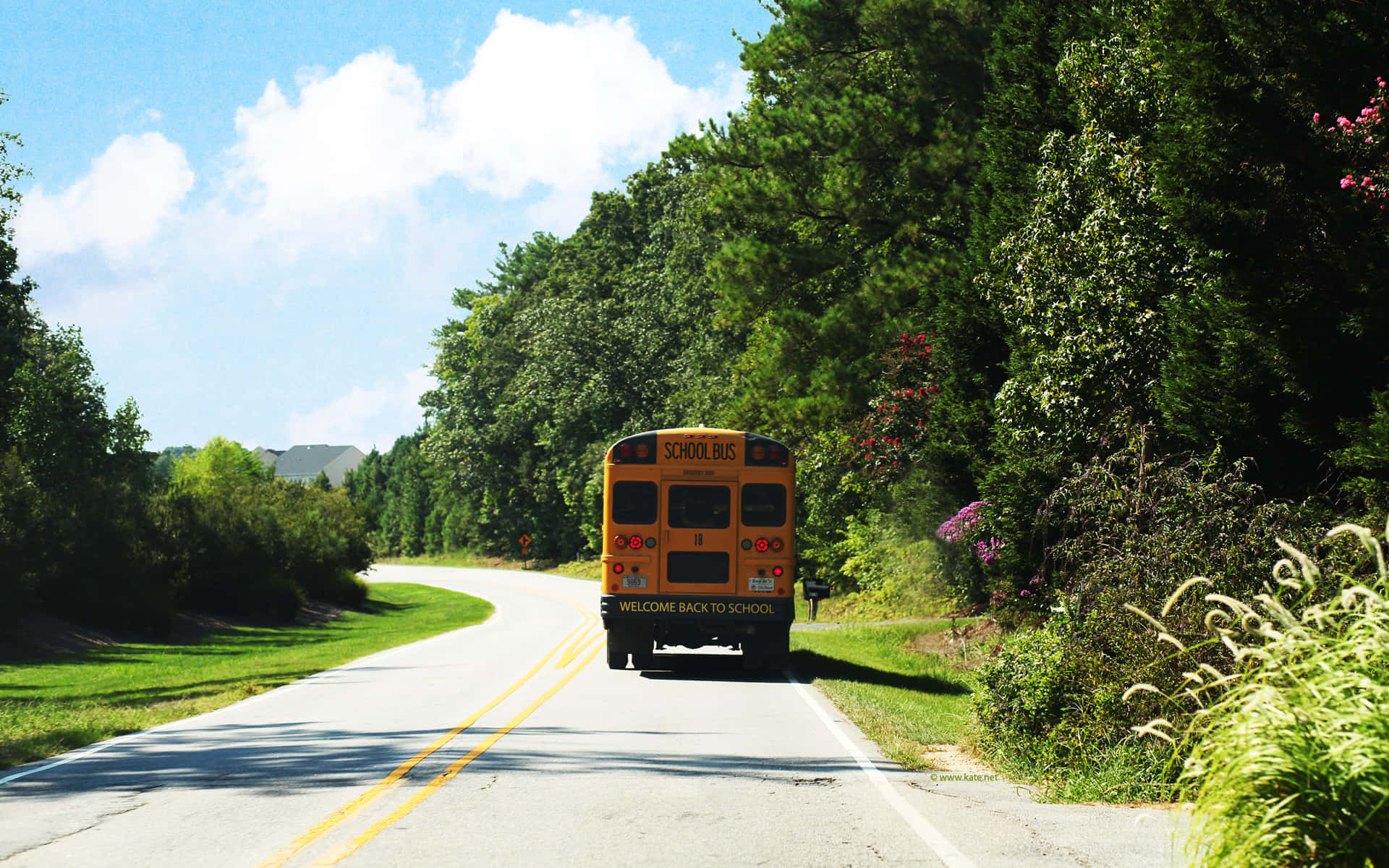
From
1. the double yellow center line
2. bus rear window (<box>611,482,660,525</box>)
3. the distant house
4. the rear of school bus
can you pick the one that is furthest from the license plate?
the distant house

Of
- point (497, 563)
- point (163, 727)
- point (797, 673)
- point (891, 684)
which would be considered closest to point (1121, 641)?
point (891, 684)

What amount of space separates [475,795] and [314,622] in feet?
109

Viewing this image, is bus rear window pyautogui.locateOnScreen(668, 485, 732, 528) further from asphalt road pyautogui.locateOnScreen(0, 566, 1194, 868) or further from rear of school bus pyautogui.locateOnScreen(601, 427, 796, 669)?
asphalt road pyautogui.locateOnScreen(0, 566, 1194, 868)

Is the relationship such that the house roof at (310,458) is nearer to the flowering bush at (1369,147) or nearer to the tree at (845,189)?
the tree at (845,189)

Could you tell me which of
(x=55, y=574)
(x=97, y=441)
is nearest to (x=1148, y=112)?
(x=55, y=574)

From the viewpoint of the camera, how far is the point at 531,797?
8.25m

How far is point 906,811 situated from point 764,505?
32.3ft

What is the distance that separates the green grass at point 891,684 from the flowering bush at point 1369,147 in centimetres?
595

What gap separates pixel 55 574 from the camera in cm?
2847

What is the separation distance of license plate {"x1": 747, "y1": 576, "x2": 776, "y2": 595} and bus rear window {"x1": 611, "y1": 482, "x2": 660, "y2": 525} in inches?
67.8

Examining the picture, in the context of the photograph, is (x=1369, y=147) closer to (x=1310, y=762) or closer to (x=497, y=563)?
(x=1310, y=762)

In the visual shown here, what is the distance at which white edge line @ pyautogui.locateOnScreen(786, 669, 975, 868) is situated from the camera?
651cm

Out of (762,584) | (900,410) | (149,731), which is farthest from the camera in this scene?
(900,410)

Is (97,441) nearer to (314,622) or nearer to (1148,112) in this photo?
(314,622)
